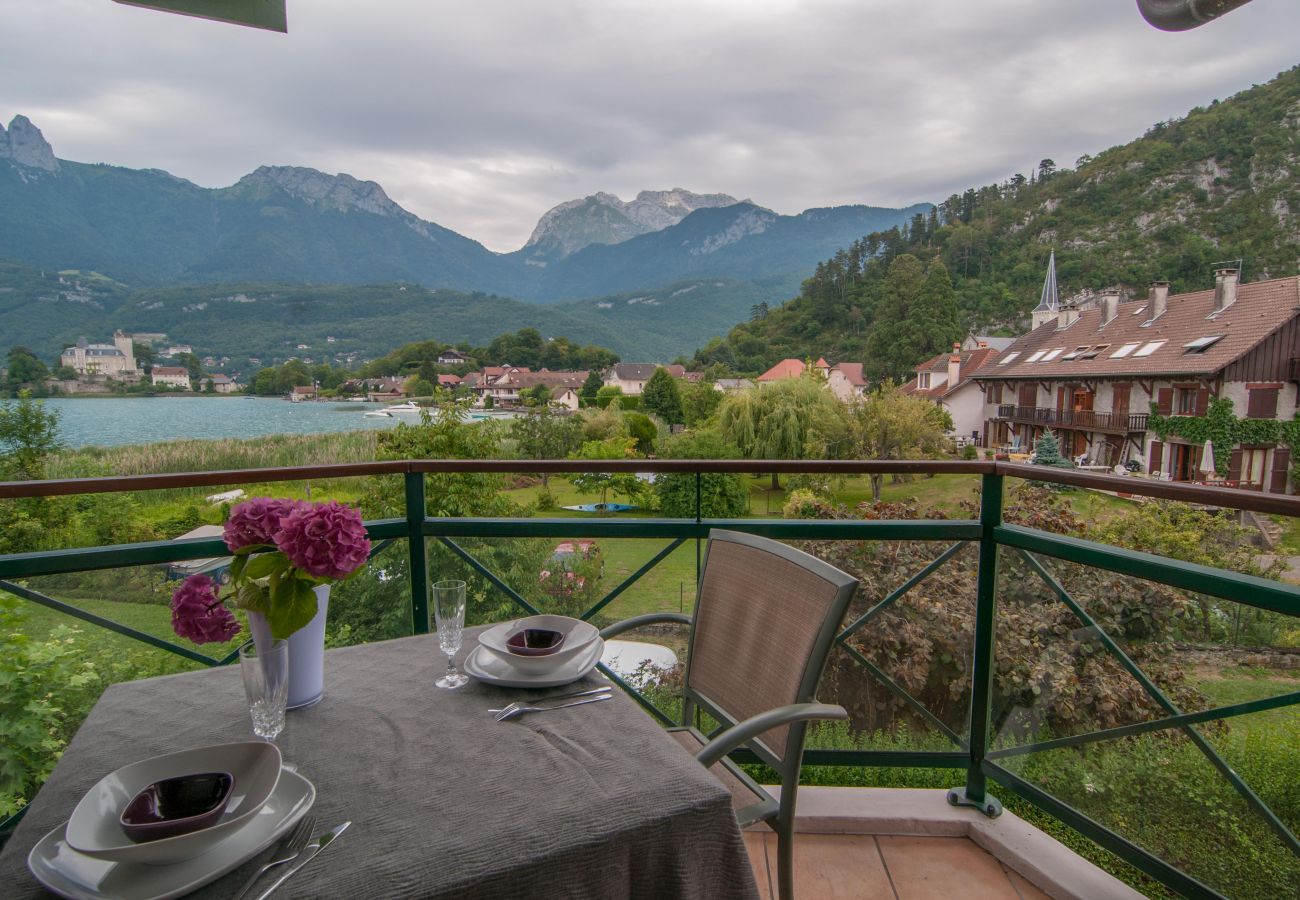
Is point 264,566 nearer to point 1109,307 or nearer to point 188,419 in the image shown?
point 1109,307

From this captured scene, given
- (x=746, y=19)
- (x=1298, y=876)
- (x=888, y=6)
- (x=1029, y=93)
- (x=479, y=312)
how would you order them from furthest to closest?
(x=479, y=312)
(x=1029, y=93)
(x=746, y=19)
(x=888, y=6)
(x=1298, y=876)

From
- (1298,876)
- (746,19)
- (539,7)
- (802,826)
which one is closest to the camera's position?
(1298,876)

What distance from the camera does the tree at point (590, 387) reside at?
30.7 meters

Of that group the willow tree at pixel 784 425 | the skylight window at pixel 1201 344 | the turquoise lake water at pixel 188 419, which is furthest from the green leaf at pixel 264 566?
the willow tree at pixel 784 425

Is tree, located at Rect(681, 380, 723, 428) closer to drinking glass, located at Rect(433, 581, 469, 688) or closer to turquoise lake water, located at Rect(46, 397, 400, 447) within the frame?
turquoise lake water, located at Rect(46, 397, 400, 447)

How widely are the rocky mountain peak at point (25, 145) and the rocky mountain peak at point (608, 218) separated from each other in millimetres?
49820

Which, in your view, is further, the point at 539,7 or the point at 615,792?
the point at 539,7

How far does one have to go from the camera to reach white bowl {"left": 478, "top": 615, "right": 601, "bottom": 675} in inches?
40.3

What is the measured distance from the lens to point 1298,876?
1.30 m

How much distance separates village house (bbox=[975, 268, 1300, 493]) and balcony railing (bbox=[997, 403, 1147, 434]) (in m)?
0.03

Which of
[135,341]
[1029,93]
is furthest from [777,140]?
[135,341]

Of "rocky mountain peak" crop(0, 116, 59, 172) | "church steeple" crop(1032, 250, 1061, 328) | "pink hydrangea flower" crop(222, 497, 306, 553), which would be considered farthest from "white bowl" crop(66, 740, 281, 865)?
"rocky mountain peak" crop(0, 116, 59, 172)

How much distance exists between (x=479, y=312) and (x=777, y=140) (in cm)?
1921

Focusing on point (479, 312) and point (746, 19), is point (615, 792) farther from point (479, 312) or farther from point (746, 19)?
point (479, 312)
